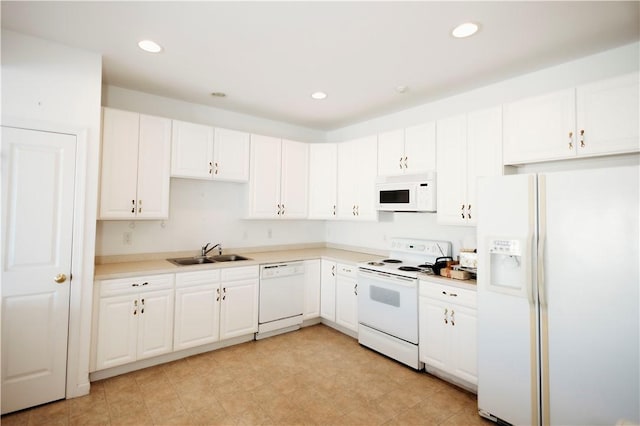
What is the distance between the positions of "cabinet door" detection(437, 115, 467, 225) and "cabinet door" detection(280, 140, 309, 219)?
1.85 metres

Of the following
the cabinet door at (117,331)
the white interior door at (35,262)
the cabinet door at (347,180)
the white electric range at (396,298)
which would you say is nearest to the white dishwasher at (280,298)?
the white electric range at (396,298)

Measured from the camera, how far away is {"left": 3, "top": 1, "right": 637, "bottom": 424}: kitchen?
243 cm

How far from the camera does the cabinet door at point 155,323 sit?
2.87m

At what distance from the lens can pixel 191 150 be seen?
3.42 meters

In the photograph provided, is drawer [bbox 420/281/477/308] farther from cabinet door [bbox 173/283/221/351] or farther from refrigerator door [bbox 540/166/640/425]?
cabinet door [bbox 173/283/221/351]

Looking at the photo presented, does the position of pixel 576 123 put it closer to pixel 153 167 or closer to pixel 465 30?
pixel 465 30

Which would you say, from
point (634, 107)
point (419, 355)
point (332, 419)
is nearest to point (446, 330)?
point (419, 355)

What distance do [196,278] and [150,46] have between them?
2.07 m

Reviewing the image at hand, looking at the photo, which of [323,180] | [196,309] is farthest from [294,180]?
[196,309]

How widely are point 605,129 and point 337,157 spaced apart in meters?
2.72

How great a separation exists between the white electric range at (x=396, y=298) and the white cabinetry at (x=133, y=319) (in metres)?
1.99

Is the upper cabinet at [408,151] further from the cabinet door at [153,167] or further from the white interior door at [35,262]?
the white interior door at [35,262]

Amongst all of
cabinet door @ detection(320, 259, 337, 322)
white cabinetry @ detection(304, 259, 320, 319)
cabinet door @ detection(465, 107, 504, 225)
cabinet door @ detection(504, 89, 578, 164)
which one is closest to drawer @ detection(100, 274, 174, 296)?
white cabinetry @ detection(304, 259, 320, 319)

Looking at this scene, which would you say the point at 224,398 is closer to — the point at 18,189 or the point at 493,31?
the point at 18,189
